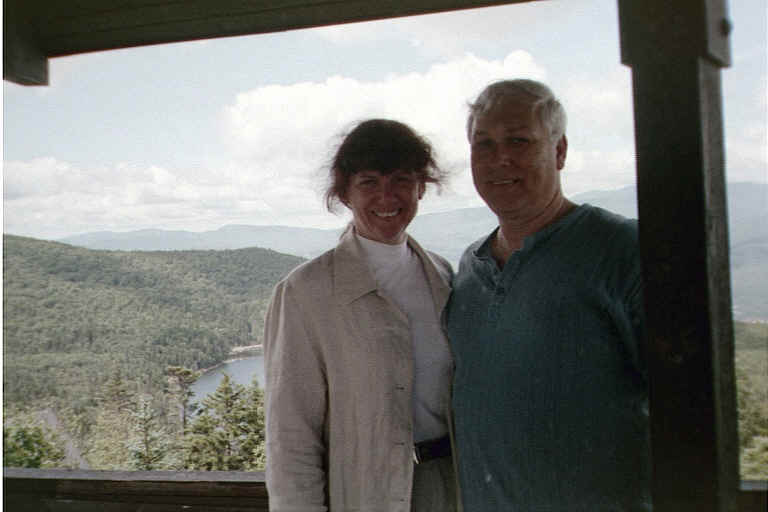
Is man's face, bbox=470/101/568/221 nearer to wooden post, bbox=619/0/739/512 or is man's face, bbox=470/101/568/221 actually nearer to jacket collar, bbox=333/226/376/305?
jacket collar, bbox=333/226/376/305

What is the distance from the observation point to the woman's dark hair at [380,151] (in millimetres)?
1681

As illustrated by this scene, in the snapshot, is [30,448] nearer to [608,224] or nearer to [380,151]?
[380,151]

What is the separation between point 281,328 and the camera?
5.33ft

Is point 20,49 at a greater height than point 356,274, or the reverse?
point 20,49

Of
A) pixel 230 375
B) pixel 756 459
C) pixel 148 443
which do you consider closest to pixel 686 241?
pixel 756 459

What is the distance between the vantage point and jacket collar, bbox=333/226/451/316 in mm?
1657

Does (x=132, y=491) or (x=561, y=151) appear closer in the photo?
(x=561, y=151)

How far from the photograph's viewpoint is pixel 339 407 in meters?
1.60

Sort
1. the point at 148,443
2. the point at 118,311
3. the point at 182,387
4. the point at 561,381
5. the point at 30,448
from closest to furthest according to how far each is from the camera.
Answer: the point at 561,381 → the point at 30,448 → the point at 148,443 → the point at 182,387 → the point at 118,311

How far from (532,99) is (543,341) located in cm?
62

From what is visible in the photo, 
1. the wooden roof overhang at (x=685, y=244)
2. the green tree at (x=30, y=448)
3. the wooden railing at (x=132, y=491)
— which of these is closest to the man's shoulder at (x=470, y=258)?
the wooden roof overhang at (x=685, y=244)

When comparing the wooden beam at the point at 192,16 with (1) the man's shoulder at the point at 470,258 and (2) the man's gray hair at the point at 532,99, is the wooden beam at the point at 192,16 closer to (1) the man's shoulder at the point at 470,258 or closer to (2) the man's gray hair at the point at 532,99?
(2) the man's gray hair at the point at 532,99

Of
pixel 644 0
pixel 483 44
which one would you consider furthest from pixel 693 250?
pixel 483 44

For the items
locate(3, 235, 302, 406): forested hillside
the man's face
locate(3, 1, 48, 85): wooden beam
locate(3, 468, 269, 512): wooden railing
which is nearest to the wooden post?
the man's face
